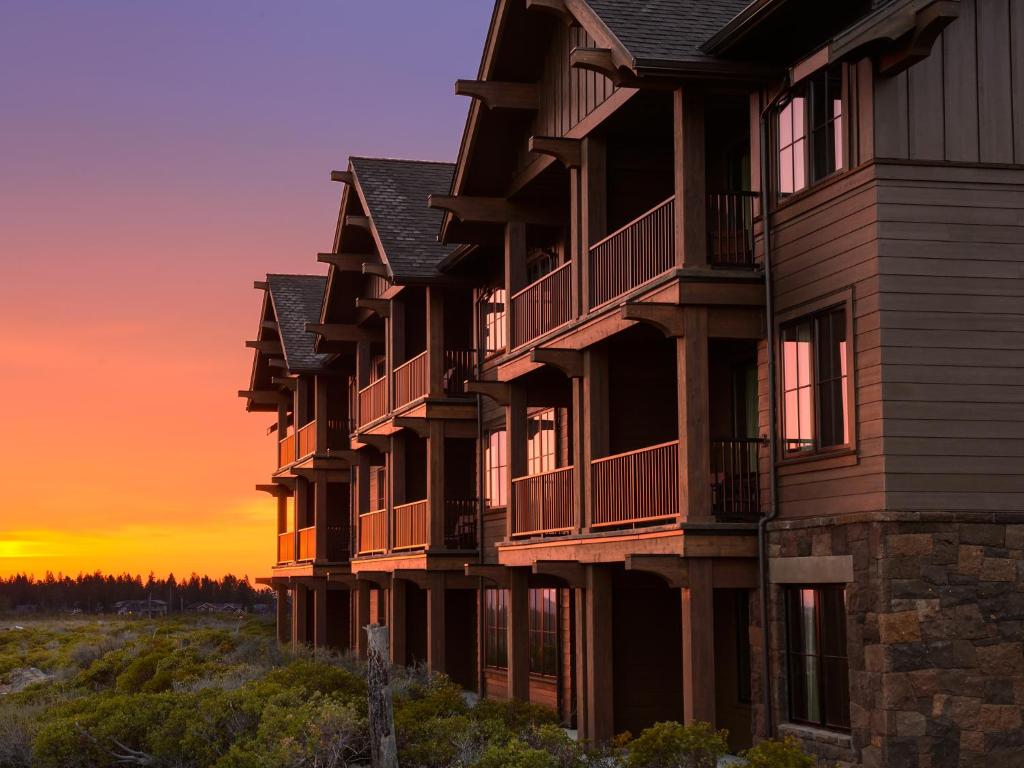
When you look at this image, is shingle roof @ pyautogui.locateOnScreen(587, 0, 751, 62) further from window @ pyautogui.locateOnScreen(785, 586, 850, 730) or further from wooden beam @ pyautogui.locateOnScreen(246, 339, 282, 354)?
wooden beam @ pyautogui.locateOnScreen(246, 339, 282, 354)

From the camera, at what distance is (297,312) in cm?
4812

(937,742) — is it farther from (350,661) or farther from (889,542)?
(350,661)

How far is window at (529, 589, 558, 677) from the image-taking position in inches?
1124

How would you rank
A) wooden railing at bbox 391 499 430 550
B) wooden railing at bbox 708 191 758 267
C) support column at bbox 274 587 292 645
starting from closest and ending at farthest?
wooden railing at bbox 708 191 758 267 → wooden railing at bbox 391 499 430 550 → support column at bbox 274 587 292 645

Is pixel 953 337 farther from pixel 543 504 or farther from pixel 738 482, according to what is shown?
pixel 543 504

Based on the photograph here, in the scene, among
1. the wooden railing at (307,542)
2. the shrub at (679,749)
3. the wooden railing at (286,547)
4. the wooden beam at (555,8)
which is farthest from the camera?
the wooden railing at (286,547)

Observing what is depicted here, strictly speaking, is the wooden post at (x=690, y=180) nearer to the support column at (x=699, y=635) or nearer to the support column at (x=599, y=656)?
the support column at (x=699, y=635)

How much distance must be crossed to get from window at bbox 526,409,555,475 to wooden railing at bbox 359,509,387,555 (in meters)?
7.02

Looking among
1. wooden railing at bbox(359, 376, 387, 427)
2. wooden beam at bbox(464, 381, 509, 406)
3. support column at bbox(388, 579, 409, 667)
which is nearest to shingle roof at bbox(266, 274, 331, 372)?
wooden railing at bbox(359, 376, 387, 427)

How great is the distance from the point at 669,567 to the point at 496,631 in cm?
1330

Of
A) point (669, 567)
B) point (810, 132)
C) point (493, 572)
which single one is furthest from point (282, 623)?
point (810, 132)

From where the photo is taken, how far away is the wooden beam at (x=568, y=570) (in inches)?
907

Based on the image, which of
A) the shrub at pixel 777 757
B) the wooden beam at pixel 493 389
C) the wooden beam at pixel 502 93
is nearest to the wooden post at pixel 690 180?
the shrub at pixel 777 757

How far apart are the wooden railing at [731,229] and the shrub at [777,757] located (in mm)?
6901
